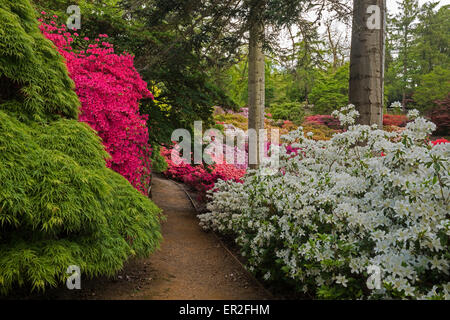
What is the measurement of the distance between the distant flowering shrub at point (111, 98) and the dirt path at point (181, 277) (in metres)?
1.14

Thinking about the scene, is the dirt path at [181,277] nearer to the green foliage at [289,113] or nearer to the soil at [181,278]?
the soil at [181,278]

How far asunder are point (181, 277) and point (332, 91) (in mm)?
14183

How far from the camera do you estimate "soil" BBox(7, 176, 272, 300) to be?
269 centimetres

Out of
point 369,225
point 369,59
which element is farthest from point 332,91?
point 369,225

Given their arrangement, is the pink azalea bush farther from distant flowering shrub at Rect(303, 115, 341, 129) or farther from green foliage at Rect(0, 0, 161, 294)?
distant flowering shrub at Rect(303, 115, 341, 129)

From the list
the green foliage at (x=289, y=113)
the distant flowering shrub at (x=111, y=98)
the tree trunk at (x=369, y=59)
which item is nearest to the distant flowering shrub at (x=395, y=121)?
the green foliage at (x=289, y=113)

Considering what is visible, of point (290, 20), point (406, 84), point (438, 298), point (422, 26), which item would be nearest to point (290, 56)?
point (290, 20)

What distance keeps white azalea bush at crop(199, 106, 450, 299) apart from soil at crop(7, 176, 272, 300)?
328 mm

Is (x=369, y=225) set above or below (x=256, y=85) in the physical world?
below

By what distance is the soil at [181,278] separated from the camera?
269 cm

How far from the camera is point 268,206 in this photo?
314 cm

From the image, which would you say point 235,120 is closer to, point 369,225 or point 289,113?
point 289,113

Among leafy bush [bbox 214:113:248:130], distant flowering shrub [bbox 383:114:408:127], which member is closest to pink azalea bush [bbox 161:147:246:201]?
leafy bush [bbox 214:113:248:130]

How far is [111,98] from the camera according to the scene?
370 centimetres
